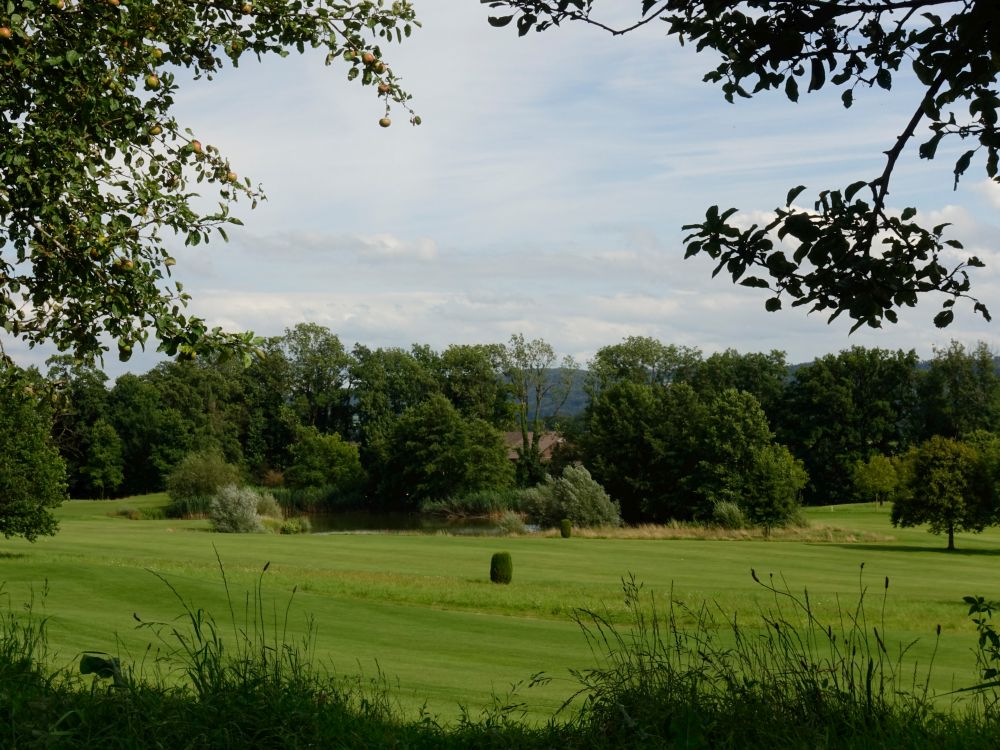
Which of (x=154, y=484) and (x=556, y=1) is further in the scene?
(x=154, y=484)

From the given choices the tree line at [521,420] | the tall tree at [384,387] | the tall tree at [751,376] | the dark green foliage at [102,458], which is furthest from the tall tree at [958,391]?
the dark green foliage at [102,458]

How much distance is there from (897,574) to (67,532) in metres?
30.4

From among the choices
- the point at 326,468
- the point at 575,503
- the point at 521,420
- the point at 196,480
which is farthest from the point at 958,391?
the point at 196,480

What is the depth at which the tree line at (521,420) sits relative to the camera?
6862 centimetres

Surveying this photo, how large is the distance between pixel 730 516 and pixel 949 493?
12.8m

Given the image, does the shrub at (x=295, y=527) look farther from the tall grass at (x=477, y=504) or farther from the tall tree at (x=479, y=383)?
the tall tree at (x=479, y=383)

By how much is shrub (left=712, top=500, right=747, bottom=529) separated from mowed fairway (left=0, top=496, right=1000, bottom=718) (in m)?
8.59

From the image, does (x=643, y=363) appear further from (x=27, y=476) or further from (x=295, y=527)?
(x=27, y=476)

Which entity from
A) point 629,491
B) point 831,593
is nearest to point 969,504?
point 831,593

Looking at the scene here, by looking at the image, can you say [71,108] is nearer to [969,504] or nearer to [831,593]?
[831,593]

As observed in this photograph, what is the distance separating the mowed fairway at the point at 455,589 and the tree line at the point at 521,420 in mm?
24477

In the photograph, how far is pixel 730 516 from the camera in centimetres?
5172

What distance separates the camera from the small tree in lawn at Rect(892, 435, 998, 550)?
4091cm

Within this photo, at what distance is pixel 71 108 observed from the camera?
6.17 meters
